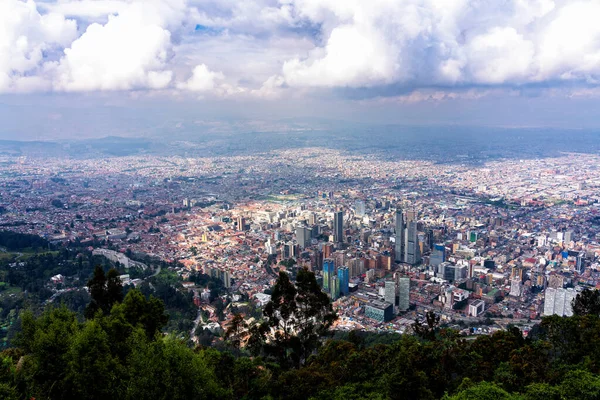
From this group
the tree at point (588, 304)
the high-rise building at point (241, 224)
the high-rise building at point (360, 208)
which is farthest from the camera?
the high-rise building at point (360, 208)

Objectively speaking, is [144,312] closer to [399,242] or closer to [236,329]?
[236,329]

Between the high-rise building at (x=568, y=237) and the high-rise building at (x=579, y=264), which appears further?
the high-rise building at (x=568, y=237)

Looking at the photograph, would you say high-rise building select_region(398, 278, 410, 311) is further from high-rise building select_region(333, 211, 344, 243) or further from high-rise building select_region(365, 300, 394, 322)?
high-rise building select_region(333, 211, 344, 243)

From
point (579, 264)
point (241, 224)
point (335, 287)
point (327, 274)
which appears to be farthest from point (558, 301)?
point (241, 224)

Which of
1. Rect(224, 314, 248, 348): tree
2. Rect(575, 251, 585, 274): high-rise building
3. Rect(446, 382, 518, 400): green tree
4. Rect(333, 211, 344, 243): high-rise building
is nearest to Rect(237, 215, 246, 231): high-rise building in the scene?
Rect(333, 211, 344, 243): high-rise building

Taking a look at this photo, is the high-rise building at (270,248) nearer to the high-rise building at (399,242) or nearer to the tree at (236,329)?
the high-rise building at (399,242)

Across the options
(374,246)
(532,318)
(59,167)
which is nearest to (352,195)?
(374,246)

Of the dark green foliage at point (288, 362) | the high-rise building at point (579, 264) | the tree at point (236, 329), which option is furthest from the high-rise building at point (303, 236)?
the tree at point (236, 329)

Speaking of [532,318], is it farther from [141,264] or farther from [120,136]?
[120,136]
